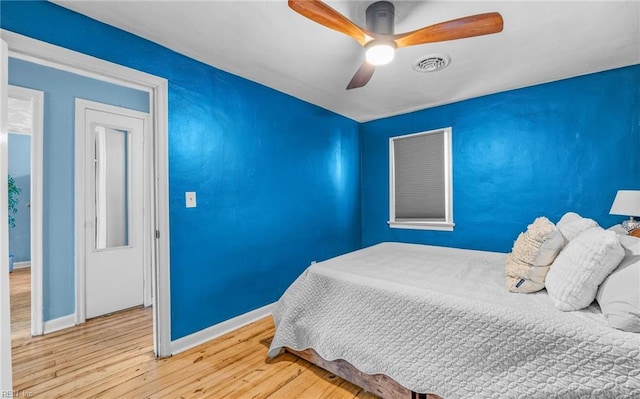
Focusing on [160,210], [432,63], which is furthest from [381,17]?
[160,210]

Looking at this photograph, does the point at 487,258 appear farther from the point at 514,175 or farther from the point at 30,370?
the point at 30,370

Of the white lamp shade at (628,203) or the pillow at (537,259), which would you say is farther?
the white lamp shade at (628,203)

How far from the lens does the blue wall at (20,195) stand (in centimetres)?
518

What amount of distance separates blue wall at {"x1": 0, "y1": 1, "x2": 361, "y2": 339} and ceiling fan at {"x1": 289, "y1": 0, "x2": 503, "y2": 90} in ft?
4.48

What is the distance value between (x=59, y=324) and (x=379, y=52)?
11.7ft

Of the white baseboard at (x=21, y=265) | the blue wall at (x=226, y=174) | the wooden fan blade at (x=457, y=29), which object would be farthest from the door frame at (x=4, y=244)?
the white baseboard at (x=21, y=265)

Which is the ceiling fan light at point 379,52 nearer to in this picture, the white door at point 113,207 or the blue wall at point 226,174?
the blue wall at point 226,174

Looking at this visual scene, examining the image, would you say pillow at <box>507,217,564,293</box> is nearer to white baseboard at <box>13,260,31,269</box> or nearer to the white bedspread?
the white bedspread

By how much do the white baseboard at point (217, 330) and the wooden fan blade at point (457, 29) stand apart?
259cm

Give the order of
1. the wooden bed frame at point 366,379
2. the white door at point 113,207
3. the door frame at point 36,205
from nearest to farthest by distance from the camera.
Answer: the wooden bed frame at point 366,379 < the door frame at point 36,205 < the white door at point 113,207

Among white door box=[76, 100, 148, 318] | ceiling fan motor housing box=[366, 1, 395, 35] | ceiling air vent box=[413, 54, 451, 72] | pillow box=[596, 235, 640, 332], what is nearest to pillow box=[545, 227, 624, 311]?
pillow box=[596, 235, 640, 332]

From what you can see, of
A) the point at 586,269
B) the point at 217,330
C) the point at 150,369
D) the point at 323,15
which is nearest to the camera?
the point at 586,269

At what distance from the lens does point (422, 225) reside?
12.2 feet

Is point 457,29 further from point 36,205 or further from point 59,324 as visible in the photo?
point 59,324
